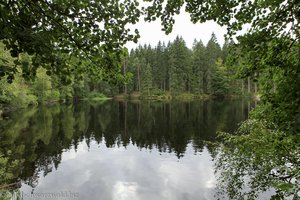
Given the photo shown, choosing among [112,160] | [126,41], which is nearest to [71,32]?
[126,41]

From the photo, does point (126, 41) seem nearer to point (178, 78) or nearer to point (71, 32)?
point (71, 32)

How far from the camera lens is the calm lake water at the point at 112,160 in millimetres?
14641

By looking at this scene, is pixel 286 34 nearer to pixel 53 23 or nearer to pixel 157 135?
pixel 53 23

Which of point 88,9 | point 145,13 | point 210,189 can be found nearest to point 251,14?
point 145,13

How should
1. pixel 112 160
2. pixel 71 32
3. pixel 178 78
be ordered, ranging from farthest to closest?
pixel 178 78, pixel 112 160, pixel 71 32

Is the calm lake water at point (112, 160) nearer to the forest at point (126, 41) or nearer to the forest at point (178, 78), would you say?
the forest at point (126, 41)

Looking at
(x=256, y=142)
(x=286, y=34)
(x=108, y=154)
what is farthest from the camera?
(x=108, y=154)

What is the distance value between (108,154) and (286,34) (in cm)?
1998

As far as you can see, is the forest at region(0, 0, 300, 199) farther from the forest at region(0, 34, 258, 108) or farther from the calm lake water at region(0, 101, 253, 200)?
the forest at region(0, 34, 258, 108)

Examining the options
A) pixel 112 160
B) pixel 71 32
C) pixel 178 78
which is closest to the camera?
pixel 71 32

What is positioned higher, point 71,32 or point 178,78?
point 178,78

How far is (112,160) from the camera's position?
2064 centimetres

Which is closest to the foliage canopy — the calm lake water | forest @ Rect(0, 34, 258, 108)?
the calm lake water

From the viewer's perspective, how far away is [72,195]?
14.0 metres
